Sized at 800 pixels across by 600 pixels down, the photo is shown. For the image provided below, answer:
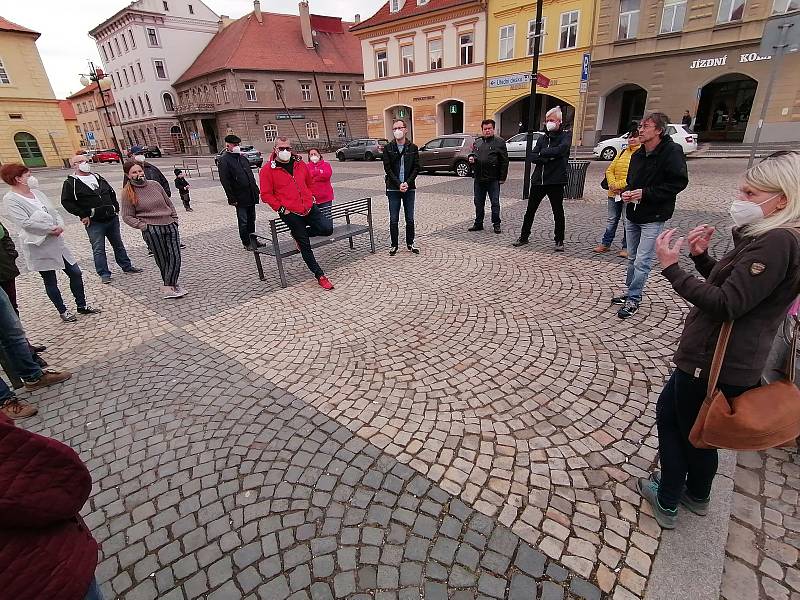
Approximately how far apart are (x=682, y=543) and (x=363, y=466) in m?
1.87

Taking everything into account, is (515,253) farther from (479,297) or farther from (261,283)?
(261,283)

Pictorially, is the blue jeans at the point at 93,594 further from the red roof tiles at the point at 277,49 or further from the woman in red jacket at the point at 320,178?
the red roof tiles at the point at 277,49

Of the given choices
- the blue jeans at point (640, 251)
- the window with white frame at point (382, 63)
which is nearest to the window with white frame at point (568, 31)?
the window with white frame at point (382, 63)

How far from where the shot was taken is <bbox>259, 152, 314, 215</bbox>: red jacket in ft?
18.5

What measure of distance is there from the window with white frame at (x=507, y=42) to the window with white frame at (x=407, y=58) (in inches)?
276

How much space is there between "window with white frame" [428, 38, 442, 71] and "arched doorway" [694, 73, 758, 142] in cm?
1604

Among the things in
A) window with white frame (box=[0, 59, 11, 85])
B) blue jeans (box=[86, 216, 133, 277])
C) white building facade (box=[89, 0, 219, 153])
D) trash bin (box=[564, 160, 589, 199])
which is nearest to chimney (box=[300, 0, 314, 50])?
white building facade (box=[89, 0, 219, 153])

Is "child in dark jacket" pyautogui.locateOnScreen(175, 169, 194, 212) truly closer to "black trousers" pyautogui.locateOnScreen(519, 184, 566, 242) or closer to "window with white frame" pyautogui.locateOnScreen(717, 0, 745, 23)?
"black trousers" pyautogui.locateOnScreen(519, 184, 566, 242)

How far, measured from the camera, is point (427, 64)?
29.4 m

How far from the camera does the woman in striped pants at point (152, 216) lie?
17.8ft

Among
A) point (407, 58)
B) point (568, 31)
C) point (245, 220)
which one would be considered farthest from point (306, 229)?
point (407, 58)

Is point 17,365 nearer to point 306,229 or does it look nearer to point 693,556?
point 306,229

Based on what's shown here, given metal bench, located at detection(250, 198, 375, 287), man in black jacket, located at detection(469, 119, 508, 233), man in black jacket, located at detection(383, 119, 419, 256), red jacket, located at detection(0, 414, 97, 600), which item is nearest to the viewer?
red jacket, located at detection(0, 414, 97, 600)

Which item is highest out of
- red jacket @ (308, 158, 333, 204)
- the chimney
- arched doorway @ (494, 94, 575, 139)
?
the chimney
